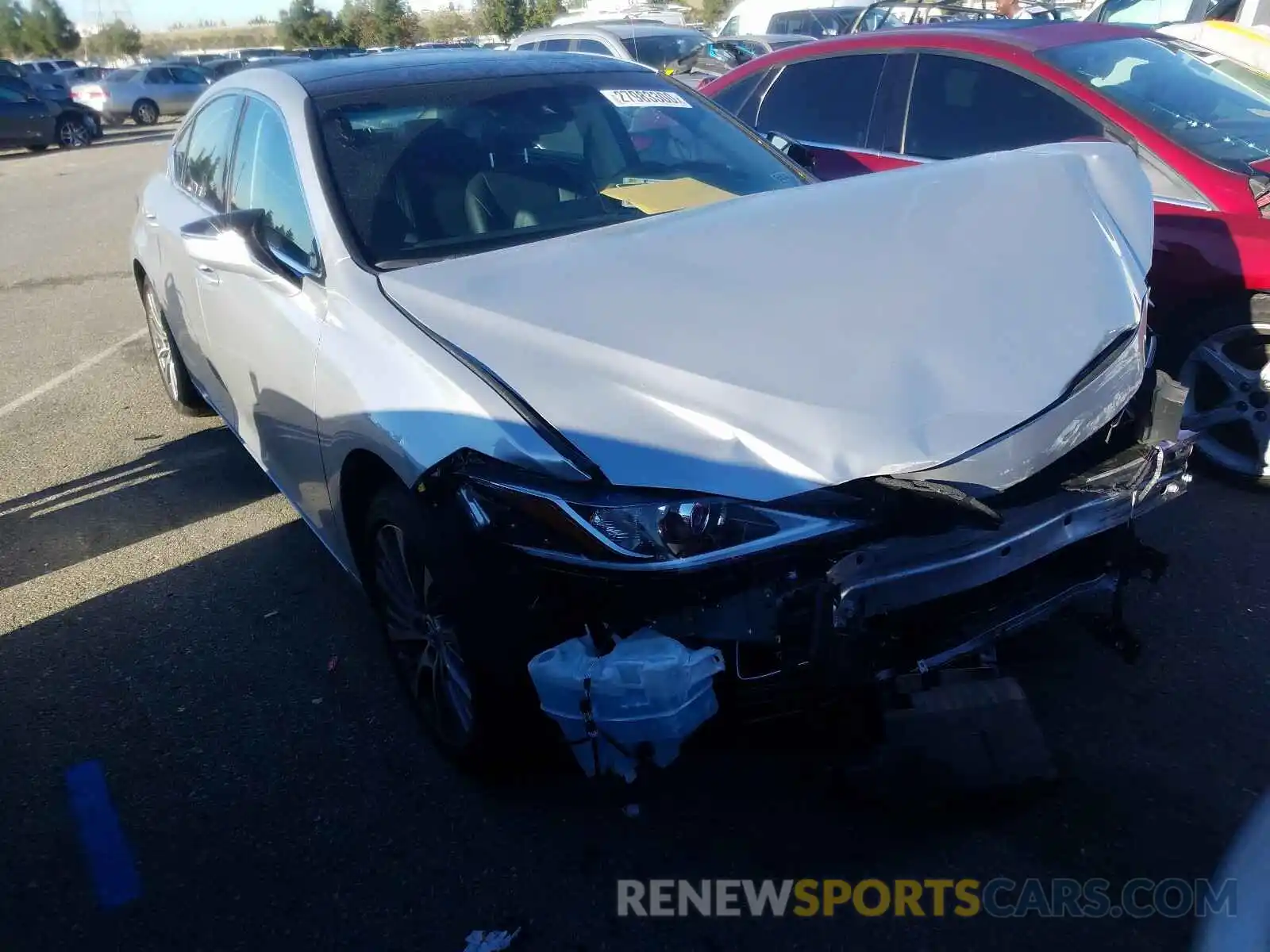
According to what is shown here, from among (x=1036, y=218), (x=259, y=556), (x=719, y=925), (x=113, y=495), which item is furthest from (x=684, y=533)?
(x=113, y=495)

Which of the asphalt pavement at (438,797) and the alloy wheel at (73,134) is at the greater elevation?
the asphalt pavement at (438,797)

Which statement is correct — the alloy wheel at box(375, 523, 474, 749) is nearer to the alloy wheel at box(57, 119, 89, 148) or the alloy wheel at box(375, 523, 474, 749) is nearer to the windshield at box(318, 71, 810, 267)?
the windshield at box(318, 71, 810, 267)

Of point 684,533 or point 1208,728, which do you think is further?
point 1208,728

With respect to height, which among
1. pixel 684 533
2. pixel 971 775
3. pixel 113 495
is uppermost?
pixel 684 533

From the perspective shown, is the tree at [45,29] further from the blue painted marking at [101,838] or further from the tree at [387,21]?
the blue painted marking at [101,838]

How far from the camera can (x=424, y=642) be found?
9.52 ft

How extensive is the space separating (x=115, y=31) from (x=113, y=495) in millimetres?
77507

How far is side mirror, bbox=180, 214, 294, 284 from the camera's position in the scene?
128 inches

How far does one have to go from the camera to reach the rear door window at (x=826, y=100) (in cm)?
527

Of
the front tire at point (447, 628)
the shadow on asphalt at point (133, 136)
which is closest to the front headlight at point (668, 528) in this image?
the front tire at point (447, 628)

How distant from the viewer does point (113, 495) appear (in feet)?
16.2

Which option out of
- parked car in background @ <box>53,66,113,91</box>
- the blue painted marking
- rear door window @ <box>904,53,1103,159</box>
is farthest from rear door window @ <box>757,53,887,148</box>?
parked car in background @ <box>53,66,113,91</box>

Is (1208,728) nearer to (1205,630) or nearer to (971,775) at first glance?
(1205,630)

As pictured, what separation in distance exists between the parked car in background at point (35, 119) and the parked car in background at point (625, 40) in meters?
14.4
